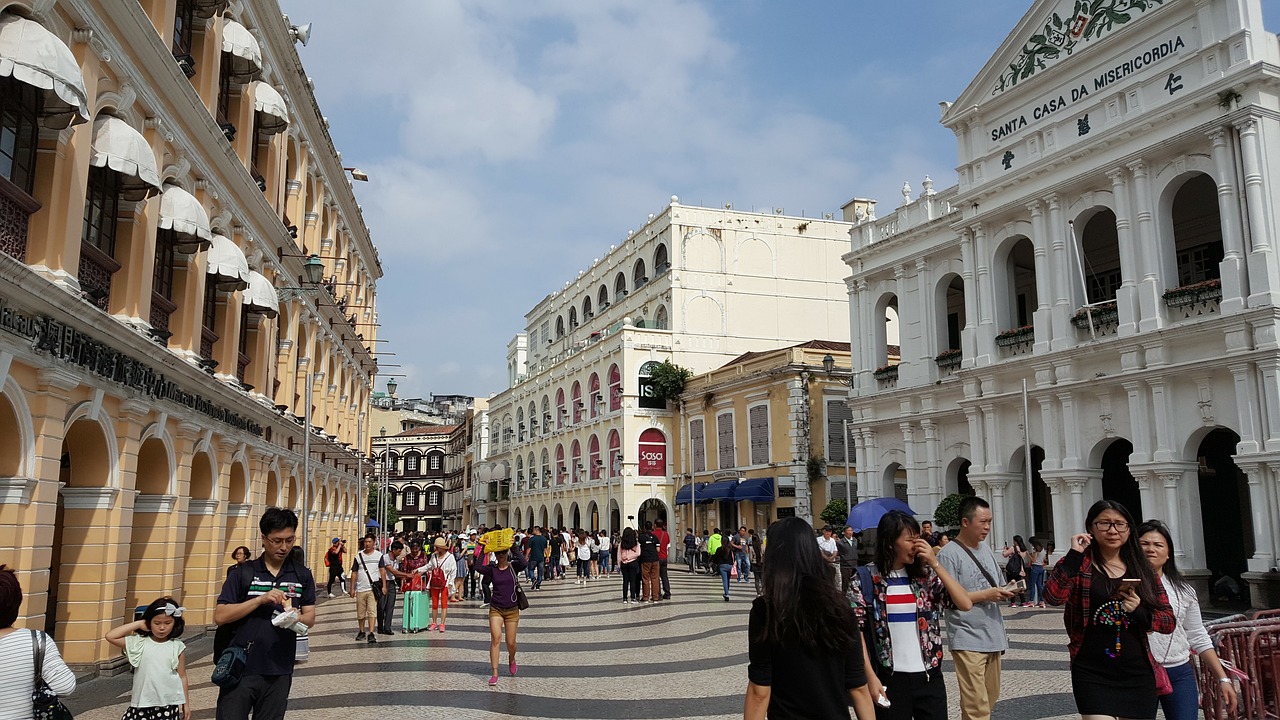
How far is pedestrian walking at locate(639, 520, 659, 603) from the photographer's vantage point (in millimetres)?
20750

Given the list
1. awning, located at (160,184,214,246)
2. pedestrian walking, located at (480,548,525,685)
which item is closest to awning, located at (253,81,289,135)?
awning, located at (160,184,214,246)

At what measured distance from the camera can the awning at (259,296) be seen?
18.2 metres

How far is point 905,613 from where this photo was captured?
16.9ft

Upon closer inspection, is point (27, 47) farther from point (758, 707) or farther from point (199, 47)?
point (758, 707)

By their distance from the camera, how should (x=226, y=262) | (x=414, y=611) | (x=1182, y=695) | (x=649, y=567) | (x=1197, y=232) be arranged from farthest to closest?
1. (x=1197, y=232)
2. (x=649, y=567)
3. (x=226, y=262)
4. (x=414, y=611)
5. (x=1182, y=695)

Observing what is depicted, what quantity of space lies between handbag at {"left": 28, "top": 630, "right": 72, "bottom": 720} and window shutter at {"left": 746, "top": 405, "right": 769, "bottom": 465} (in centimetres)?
3360

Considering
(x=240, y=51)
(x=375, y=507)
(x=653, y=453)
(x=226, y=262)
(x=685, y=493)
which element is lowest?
(x=685, y=493)

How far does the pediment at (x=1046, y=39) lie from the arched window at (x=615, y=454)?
24121 millimetres

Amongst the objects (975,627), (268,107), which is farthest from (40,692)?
(268,107)

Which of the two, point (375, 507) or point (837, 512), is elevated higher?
point (375, 507)

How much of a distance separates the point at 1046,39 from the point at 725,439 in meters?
21.5

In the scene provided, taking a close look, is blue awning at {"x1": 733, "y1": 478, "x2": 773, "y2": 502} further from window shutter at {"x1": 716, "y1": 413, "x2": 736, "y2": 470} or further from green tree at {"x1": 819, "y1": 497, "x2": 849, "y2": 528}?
green tree at {"x1": 819, "y1": 497, "x2": 849, "y2": 528}

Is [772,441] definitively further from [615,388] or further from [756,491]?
[615,388]

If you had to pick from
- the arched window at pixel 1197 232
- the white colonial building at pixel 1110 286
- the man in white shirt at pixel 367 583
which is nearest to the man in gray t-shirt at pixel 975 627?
the man in white shirt at pixel 367 583
